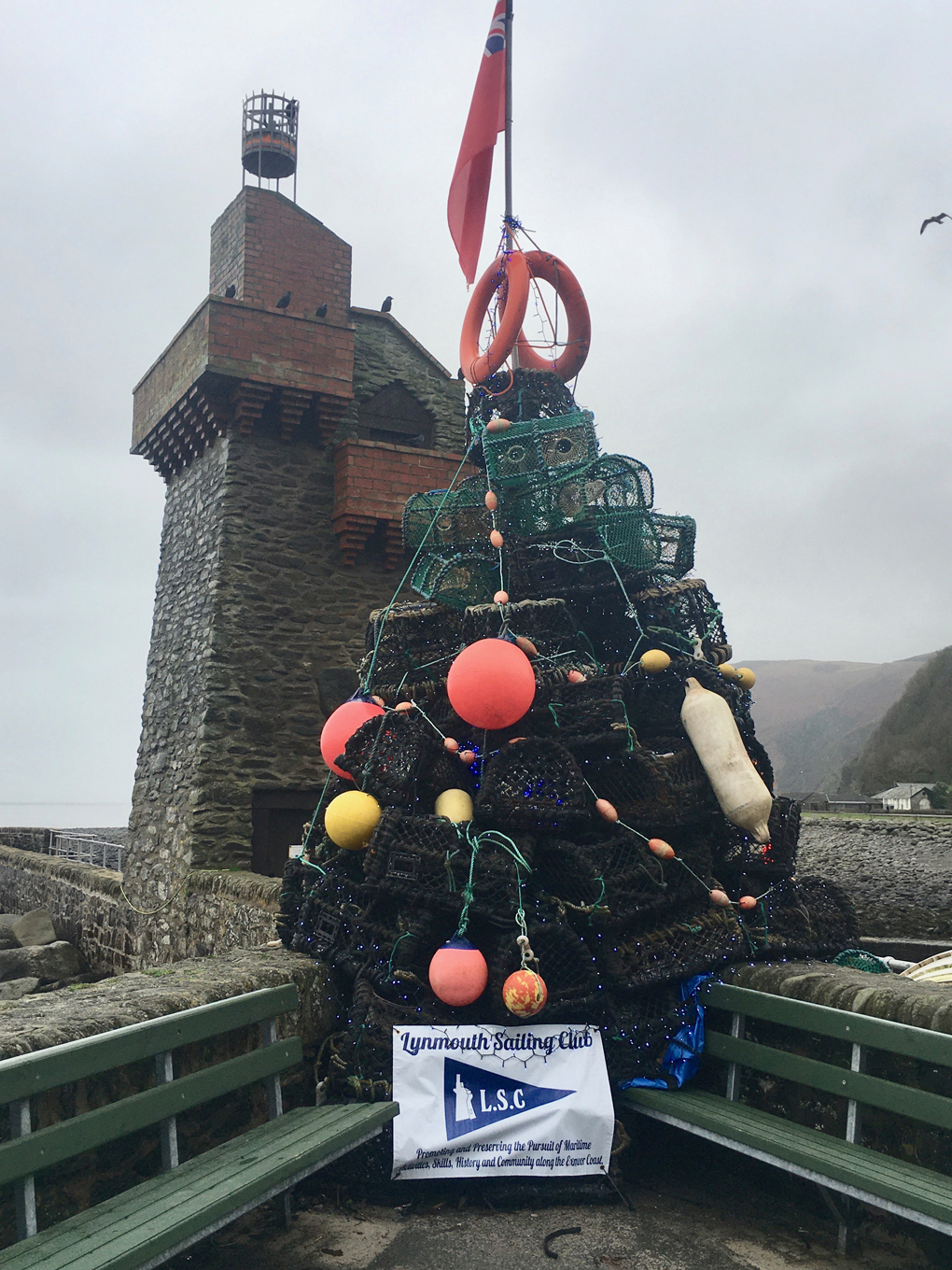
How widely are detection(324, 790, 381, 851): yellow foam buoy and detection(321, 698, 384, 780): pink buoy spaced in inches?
24.6

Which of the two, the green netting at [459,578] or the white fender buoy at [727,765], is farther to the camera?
the green netting at [459,578]

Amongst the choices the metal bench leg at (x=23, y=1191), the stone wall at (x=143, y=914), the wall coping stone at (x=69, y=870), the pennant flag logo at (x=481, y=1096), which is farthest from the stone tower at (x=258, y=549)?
the metal bench leg at (x=23, y=1191)

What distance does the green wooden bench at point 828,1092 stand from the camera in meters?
2.99

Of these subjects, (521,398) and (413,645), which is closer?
(413,645)

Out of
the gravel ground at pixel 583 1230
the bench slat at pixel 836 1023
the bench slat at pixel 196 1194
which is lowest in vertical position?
the gravel ground at pixel 583 1230

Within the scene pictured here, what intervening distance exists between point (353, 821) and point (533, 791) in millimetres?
896

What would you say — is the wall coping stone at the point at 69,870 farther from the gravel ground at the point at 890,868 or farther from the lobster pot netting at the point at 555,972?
the gravel ground at the point at 890,868

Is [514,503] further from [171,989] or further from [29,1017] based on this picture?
[29,1017]

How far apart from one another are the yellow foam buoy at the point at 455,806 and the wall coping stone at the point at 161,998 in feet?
2.93

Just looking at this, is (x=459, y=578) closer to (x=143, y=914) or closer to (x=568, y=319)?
(x=568, y=319)

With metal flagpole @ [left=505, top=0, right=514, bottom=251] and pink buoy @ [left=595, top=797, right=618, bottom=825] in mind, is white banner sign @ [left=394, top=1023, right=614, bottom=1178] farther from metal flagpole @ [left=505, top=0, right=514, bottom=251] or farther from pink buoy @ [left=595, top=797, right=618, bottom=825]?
metal flagpole @ [left=505, top=0, right=514, bottom=251]

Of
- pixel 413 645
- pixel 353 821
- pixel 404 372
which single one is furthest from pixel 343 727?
pixel 404 372

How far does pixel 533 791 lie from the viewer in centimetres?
435

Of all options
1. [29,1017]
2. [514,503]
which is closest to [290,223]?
[514,503]
